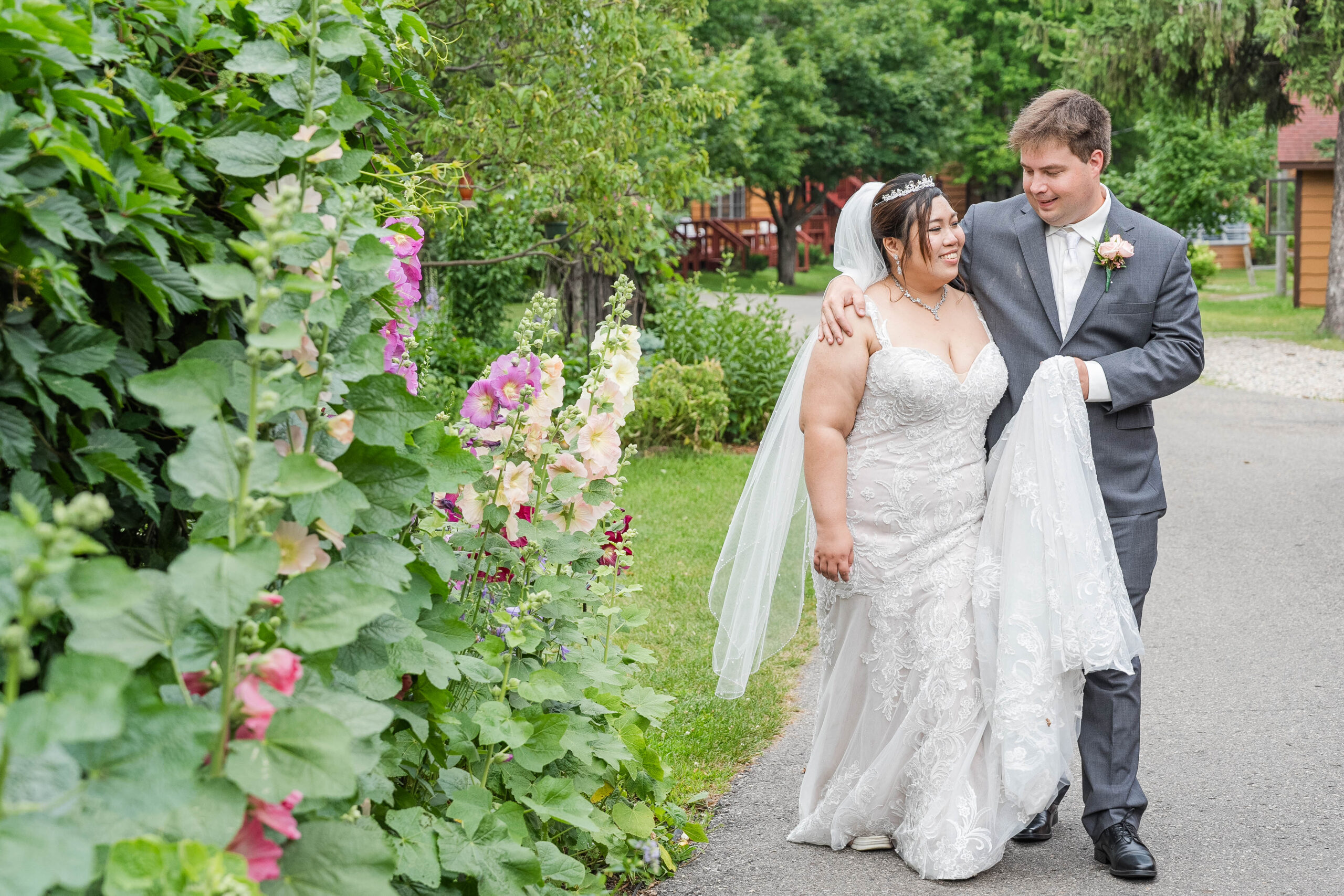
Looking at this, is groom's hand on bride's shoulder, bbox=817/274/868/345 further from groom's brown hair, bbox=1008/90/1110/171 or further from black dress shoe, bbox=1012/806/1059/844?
black dress shoe, bbox=1012/806/1059/844

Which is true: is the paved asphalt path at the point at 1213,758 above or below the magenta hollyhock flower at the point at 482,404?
below

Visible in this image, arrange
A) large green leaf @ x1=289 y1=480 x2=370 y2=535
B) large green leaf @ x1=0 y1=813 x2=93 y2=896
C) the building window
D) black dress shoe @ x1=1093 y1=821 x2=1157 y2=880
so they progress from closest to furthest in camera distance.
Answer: large green leaf @ x1=0 y1=813 x2=93 y2=896 → large green leaf @ x1=289 y1=480 x2=370 y2=535 → black dress shoe @ x1=1093 y1=821 x2=1157 y2=880 → the building window

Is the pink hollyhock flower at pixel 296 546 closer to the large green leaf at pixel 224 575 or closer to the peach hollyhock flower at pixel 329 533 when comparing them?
the peach hollyhock flower at pixel 329 533

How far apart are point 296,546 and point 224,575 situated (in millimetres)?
378

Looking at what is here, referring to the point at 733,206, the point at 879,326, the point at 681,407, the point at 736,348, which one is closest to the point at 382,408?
the point at 879,326

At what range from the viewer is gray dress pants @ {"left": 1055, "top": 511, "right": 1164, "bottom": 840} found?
145 inches

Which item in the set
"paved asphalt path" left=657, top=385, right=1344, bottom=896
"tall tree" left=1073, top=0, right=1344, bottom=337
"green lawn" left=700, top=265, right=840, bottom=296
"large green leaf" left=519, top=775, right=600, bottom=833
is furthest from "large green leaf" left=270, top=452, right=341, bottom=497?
"green lawn" left=700, top=265, right=840, bottom=296

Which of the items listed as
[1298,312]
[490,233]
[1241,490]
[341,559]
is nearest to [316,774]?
[341,559]

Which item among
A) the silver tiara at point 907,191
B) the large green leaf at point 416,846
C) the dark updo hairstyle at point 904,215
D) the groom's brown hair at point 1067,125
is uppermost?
the groom's brown hair at point 1067,125

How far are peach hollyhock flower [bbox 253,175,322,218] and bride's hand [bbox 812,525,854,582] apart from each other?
6.89 feet

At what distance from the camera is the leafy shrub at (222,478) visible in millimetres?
1415

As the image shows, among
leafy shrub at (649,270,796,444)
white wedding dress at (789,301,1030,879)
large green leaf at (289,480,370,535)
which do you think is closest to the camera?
large green leaf at (289,480,370,535)

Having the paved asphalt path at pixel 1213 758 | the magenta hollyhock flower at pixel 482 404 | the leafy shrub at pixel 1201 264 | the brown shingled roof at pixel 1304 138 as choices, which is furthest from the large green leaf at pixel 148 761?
the leafy shrub at pixel 1201 264

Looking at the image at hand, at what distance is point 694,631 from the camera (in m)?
6.09
